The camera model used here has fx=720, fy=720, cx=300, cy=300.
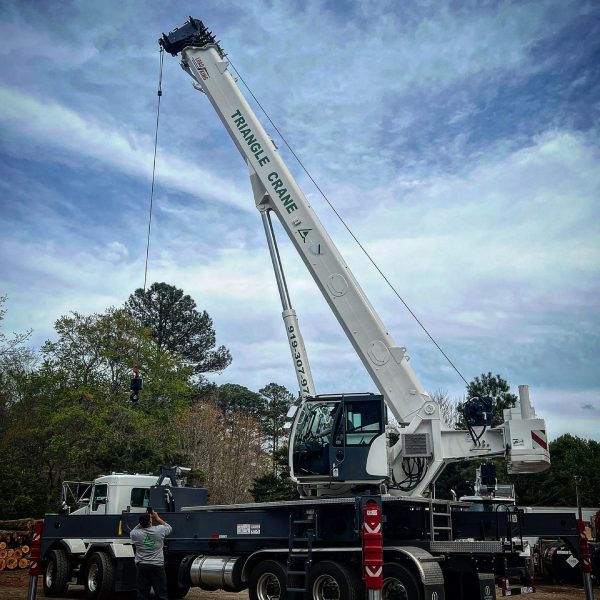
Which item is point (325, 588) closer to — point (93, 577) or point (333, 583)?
point (333, 583)

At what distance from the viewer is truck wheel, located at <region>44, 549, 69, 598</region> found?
16859 mm

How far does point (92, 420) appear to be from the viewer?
37312mm

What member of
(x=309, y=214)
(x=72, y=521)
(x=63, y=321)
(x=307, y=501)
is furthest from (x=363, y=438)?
(x=63, y=321)

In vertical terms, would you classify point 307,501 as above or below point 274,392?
below

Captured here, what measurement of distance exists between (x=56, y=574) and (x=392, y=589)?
30.5 ft

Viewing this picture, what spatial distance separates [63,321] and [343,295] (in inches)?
1152

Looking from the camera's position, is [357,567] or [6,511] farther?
[6,511]

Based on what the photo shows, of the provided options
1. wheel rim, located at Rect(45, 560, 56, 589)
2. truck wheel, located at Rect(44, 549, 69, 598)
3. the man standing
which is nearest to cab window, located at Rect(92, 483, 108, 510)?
truck wheel, located at Rect(44, 549, 69, 598)

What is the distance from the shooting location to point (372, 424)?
12727 millimetres

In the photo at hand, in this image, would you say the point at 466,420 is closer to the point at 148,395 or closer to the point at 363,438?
the point at 363,438

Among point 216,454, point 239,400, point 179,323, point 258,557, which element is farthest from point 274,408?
point 258,557

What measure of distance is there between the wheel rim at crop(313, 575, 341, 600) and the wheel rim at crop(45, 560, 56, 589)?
8.05 metres

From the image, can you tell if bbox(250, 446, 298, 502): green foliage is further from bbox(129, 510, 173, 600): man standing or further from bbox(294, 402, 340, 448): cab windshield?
bbox(129, 510, 173, 600): man standing

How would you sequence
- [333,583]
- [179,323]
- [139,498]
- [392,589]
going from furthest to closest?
[179,323]
[139,498]
[333,583]
[392,589]
